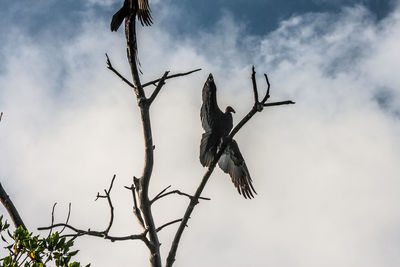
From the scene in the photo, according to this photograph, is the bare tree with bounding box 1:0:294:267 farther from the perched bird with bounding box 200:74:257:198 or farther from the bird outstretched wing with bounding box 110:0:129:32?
the perched bird with bounding box 200:74:257:198

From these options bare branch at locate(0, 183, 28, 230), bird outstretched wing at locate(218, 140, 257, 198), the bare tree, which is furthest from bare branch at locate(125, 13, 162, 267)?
bird outstretched wing at locate(218, 140, 257, 198)

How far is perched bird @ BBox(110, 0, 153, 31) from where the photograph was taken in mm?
4000

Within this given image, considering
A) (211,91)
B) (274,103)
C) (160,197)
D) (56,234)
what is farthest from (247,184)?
(56,234)

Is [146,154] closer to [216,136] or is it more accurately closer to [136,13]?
[136,13]

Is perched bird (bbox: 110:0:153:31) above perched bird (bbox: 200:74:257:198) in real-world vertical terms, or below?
below

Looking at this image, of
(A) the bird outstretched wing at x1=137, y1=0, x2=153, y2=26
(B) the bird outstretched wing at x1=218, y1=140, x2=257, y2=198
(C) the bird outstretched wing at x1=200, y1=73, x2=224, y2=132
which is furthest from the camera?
(B) the bird outstretched wing at x1=218, y1=140, x2=257, y2=198

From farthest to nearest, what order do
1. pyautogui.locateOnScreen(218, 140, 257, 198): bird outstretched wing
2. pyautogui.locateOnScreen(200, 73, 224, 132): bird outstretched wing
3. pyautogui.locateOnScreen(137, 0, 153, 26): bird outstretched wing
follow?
pyautogui.locateOnScreen(218, 140, 257, 198): bird outstretched wing < pyautogui.locateOnScreen(200, 73, 224, 132): bird outstretched wing < pyautogui.locateOnScreen(137, 0, 153, 26): bird outstretched wing

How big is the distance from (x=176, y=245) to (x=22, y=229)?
152 cm

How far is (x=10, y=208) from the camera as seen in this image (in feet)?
15.1

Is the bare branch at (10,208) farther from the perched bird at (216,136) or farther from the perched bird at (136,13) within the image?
the perched bird at (216,136)

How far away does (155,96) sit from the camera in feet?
14.6

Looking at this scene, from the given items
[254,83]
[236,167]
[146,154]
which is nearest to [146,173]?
[146,154]

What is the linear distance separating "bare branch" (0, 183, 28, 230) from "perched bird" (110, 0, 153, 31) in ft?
6.43

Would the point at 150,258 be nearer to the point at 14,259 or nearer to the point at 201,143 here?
the point at 14,259
